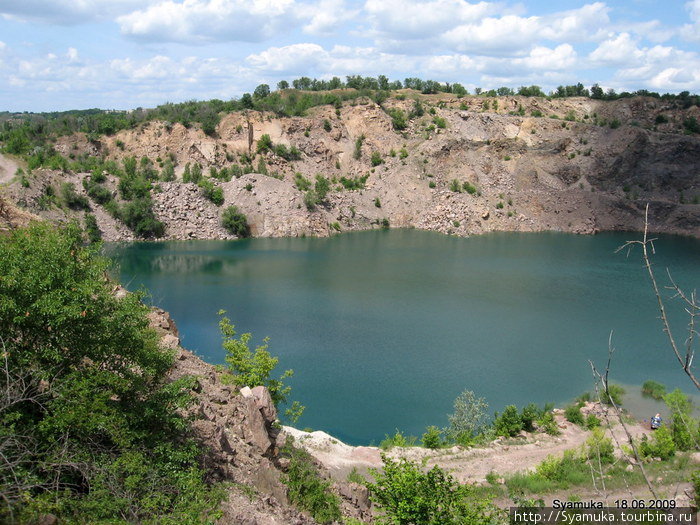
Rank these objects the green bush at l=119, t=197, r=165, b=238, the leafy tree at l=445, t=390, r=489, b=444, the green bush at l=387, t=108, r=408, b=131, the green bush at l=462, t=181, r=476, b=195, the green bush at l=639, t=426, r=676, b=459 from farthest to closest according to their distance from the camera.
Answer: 1. the green bush at l=387, t=108, r=408, b=131
2. the green bush at l=462, t=181, r=476, b=195
3. the green bush at l=119, t=197, r=165, b=238
4. the leafy tree at l=445, t=390, r=489, b=444
5. the green bush at l=639, t=426, r=676, b=459

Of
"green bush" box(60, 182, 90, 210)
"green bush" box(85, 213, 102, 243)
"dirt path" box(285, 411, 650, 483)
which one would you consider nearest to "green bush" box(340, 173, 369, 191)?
"green bush" box(85, 213, 102, 243)

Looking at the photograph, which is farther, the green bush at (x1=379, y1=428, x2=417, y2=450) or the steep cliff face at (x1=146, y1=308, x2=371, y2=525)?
the green bush at (x1=379, y1=428, x2=417, y2=450)

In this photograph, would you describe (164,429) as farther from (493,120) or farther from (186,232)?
(493,120)

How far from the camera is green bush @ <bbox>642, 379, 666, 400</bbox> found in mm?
24719

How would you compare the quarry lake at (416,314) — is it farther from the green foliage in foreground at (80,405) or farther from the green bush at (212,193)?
the green foliage in foreground at (80,405)

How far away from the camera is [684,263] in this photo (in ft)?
159

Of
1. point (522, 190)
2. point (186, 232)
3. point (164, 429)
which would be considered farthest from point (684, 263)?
point (164, 429)

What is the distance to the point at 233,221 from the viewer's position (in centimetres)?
5731

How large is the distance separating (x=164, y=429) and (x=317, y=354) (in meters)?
16.3

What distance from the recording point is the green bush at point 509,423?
70.0 feet

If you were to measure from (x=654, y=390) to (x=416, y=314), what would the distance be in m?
13.4

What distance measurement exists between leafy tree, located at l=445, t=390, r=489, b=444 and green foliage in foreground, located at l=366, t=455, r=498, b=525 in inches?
368

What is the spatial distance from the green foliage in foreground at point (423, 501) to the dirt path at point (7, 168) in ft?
172

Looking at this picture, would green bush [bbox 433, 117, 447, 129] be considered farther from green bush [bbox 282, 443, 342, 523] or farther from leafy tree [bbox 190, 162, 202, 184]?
green bush [bbox 282, 443, 342, 523]
